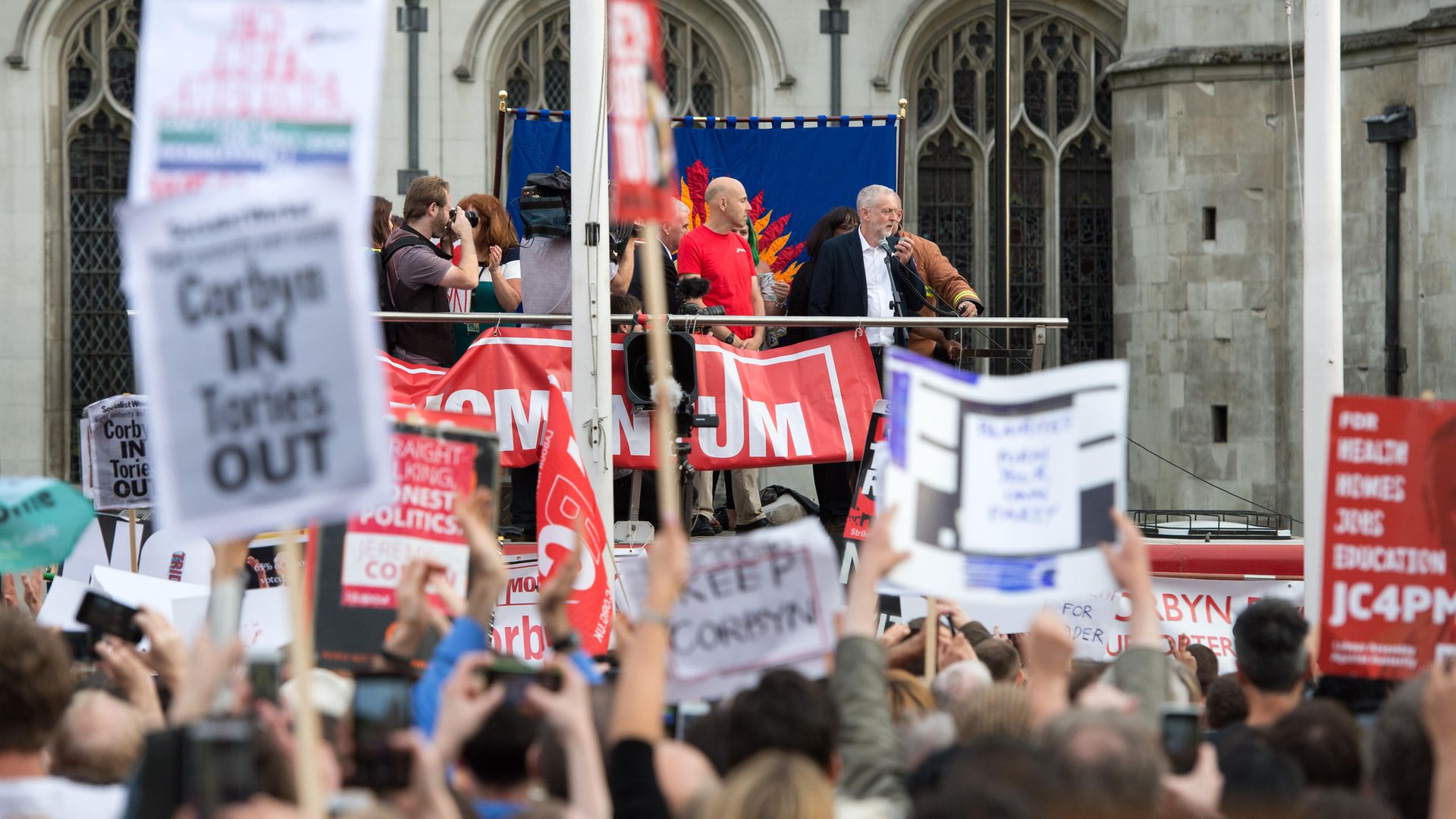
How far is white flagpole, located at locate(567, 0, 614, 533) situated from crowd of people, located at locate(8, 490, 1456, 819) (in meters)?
3.81

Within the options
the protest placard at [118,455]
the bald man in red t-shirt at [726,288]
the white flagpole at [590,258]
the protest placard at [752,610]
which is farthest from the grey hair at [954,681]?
the bald man in red t-shirt at [726,288]

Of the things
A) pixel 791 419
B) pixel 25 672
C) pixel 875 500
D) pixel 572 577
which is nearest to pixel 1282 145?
pixel 791 419

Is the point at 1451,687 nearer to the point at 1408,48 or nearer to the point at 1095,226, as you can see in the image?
the point at 1408,48

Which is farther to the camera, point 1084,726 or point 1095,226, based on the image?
point 1095,226

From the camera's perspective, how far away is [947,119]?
18.7 metres

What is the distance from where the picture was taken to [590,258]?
855cm

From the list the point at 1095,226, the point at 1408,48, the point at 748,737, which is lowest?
the point at 748,737


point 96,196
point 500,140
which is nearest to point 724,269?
point 500,140

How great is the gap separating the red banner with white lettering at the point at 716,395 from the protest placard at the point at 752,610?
4.52 metres

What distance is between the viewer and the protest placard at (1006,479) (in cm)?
459

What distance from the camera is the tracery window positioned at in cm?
1866

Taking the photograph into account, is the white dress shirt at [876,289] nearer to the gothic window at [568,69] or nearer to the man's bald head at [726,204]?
the man's bald head at [726,204]

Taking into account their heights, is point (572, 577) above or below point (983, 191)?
below

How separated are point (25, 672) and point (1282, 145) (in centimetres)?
1556
